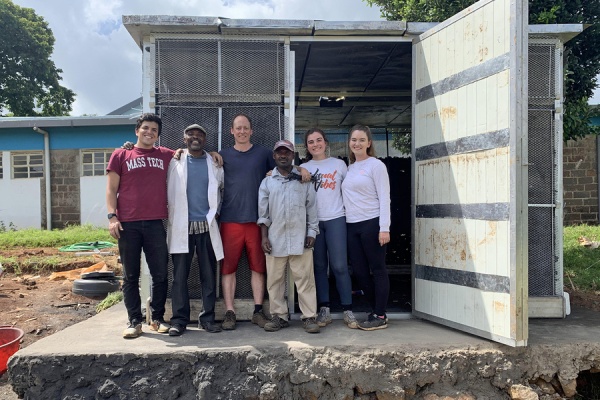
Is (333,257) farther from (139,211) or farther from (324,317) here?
(139,211)

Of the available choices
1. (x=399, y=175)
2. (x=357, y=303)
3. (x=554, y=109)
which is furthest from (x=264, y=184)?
(x=399, y=175)

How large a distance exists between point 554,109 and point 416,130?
137 cm

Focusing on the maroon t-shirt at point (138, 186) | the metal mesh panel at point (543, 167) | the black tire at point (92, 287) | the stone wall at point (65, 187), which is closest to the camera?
the maroon t-shirt at point (138, 186)

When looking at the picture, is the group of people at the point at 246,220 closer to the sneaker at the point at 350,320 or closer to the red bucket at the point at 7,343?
the sneaker at the point at 350,320

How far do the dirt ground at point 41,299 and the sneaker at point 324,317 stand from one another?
2.78 m

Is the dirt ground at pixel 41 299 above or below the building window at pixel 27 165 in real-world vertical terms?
below

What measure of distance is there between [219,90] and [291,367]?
2627mm

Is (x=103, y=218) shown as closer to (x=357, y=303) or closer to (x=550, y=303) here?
(x=357, y=303)

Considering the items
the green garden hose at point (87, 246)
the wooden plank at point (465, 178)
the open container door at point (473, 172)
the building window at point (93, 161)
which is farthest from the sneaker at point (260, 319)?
the building window at point (93, 161)

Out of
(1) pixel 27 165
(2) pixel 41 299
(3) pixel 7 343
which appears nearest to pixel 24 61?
(1) pixel 27 165

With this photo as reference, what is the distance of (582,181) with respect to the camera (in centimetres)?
1262

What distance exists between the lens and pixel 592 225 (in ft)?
40.8

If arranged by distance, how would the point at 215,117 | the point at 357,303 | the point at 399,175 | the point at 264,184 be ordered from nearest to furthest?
1. the point at 264,184
2. the point at 215,117
3. the point at 357,303
4. the point at 399,175

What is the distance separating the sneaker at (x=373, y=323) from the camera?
4.08 m
